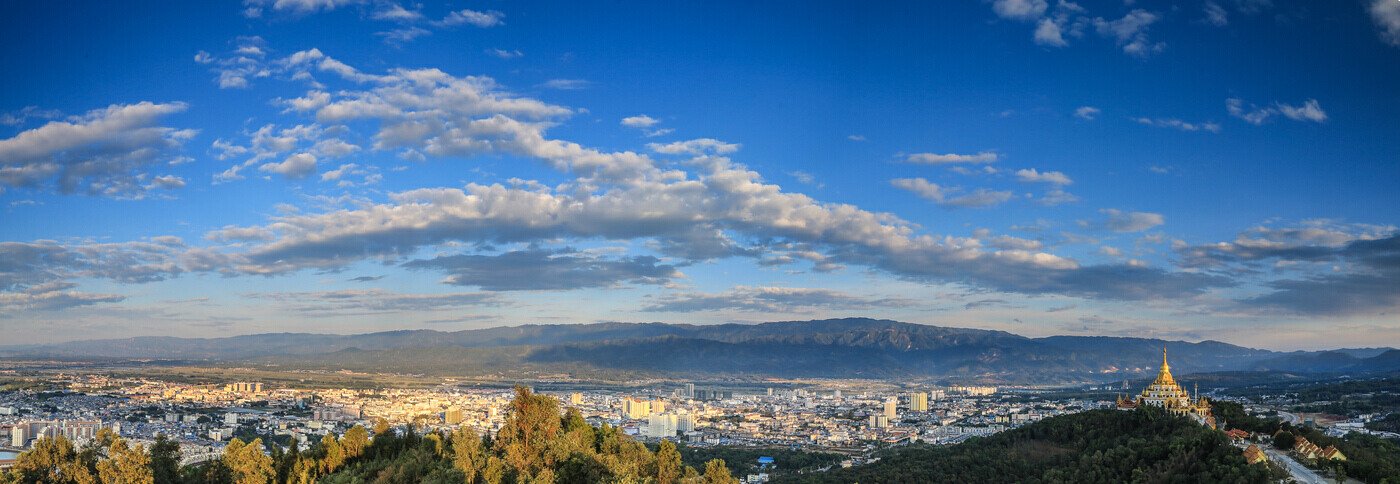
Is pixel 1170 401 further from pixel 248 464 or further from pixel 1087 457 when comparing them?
pixel 248 464

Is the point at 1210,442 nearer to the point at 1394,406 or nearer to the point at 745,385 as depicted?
the point at 1394,406

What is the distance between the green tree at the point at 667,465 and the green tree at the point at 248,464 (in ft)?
30.1

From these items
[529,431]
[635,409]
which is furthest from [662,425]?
[529,431]

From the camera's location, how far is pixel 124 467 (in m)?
21.6

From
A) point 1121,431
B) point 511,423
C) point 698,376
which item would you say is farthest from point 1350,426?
point 698,376

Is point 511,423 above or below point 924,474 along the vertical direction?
above

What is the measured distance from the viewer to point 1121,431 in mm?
34469

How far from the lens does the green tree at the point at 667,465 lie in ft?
73.4

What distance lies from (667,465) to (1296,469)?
56.0 ft

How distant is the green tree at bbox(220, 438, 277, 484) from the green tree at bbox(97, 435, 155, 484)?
1813 mm

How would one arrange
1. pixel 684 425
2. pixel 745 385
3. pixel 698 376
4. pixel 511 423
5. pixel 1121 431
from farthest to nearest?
pixel 698 376 → pixel 745 385 → pixel 684 425 → pixel 1121 431 → pixel 511 423

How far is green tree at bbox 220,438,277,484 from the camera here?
2256cm

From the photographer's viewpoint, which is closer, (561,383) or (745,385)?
(561,383)

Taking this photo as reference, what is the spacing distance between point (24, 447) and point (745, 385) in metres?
136
